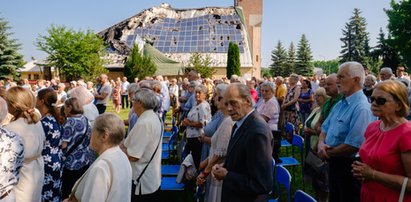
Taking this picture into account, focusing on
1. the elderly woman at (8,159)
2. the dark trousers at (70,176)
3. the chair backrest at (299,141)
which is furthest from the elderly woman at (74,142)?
the chair backrest at (299,141)

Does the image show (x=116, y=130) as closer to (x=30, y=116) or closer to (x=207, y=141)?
(x=30, y=116)

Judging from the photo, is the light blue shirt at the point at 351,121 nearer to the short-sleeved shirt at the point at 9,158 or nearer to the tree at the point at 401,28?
the short-sleeved shirt at the point at 9,158

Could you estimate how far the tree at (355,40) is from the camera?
53.5 meters

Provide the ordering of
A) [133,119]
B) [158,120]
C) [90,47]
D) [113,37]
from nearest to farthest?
[158,120] → [133,119] → [90,47] → [113,37]

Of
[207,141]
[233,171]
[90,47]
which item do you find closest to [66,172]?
[207,141]

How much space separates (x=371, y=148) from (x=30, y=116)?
9.97ft

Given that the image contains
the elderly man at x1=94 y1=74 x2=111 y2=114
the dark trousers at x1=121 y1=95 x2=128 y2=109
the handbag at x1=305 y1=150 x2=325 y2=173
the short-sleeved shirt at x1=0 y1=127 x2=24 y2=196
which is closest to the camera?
the short-sleeved shirt at x1=0 y1=127 x2=24 y2=196

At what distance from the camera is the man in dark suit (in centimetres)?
251

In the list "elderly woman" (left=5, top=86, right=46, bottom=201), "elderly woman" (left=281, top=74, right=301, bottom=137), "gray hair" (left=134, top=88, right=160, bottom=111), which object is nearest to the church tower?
"elderly woman" (left=281, top=74, right=301, bottom=137)

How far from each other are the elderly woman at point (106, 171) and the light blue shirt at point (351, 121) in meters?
2.12

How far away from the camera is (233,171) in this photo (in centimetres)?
264

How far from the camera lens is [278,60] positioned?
62906mm

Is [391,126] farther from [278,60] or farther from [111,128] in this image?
[278,60]

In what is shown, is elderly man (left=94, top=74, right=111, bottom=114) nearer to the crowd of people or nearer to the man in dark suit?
the crowd of people
